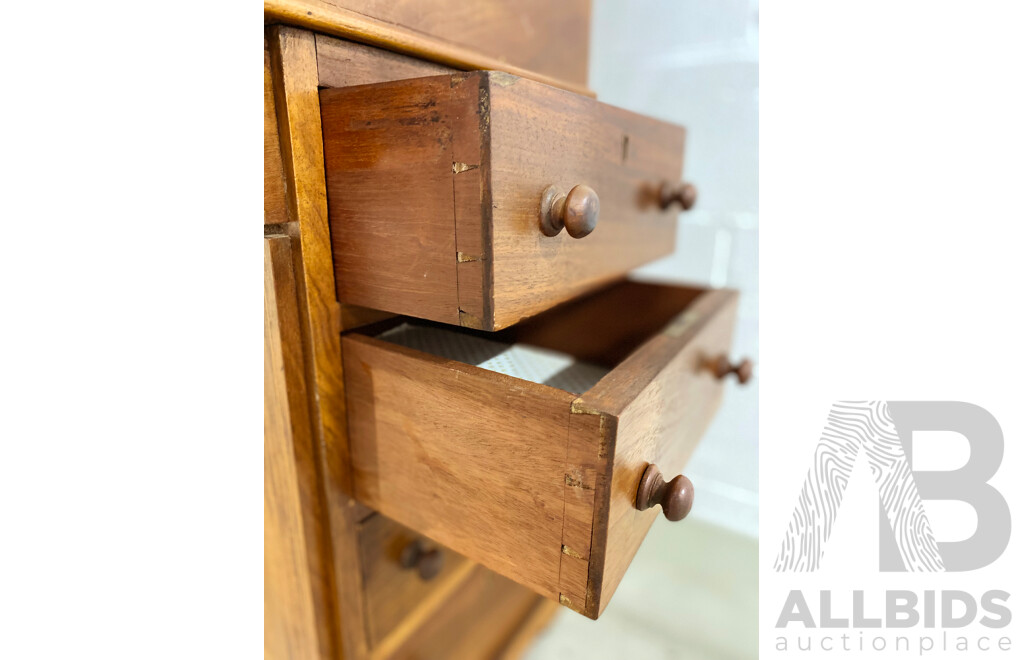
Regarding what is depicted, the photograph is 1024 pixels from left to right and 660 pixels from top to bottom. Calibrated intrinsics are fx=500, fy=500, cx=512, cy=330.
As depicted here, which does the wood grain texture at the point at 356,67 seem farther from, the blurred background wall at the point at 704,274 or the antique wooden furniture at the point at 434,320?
the blurred background wall at the point at 704,274

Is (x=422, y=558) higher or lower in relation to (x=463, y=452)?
lower

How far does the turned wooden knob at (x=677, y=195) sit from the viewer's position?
0.52m

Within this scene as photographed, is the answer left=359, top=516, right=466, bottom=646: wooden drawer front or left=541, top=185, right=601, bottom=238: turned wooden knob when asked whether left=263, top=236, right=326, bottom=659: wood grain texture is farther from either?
left=541, top=185, right=601, bottom=238: turned wooden knob

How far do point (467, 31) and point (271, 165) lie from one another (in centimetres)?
21

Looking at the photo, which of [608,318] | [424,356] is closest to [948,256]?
[608,318]

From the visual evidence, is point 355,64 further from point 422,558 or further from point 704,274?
point 704,274

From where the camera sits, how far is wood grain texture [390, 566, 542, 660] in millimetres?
540

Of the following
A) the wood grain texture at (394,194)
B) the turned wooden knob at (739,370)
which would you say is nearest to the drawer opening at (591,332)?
the turned wooden knob at (739,370)

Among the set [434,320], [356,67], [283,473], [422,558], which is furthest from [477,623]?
[356,67]

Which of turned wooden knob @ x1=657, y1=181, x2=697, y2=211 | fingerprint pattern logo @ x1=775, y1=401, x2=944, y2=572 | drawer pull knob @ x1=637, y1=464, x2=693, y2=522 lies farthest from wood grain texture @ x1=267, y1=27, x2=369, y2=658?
fingerprint pattern logo @ x1=775, y1=401, x2=944, y2=572

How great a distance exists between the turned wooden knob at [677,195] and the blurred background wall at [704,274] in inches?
11.1

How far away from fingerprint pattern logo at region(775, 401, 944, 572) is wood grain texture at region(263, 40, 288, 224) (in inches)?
22.3

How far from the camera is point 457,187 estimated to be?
0.28m
